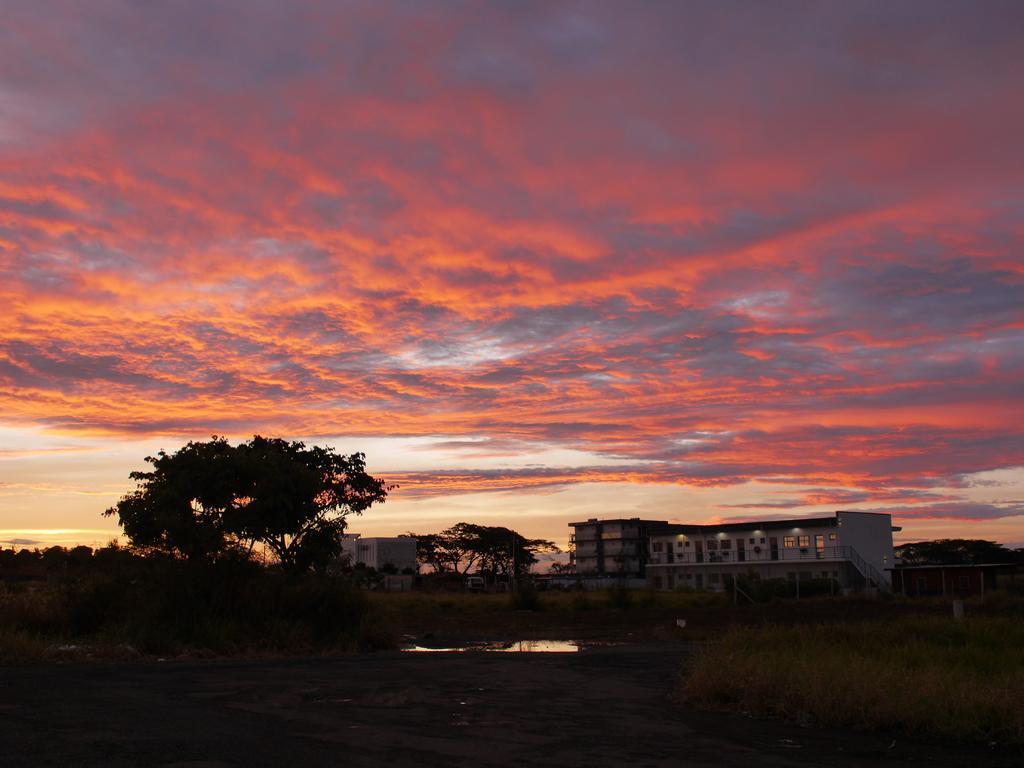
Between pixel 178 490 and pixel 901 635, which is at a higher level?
pixel 178 490

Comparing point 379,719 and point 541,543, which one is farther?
point 541,543

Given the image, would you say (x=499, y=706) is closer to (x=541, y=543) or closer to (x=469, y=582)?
(x=469, y=582)

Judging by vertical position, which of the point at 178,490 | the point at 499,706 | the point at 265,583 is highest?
the point at 178,490

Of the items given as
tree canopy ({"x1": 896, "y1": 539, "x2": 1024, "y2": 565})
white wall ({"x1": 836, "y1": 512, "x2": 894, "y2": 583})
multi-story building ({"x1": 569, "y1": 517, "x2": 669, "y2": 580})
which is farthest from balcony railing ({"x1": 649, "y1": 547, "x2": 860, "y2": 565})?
tree canopy ({"x1": 896, "y1": 539, "x2": 1024, "y2": 565})

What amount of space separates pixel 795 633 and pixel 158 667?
13.5 m

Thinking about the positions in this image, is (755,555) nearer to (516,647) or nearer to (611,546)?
(611,546)

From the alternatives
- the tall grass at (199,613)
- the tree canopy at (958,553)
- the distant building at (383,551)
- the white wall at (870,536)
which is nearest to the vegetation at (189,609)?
the tall grass at (199,613)

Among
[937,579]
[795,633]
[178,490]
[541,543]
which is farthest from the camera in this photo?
[541,543]

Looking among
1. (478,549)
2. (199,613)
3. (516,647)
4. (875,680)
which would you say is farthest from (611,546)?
(875,680)

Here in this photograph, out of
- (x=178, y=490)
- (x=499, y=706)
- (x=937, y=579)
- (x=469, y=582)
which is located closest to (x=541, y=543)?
(x=469, y=582)

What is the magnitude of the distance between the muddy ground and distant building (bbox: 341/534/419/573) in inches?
4220

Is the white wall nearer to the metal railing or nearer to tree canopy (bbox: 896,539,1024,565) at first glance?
the metal railing

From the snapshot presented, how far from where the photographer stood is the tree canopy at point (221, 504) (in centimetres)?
3000

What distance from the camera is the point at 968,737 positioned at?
1163 centimetres
